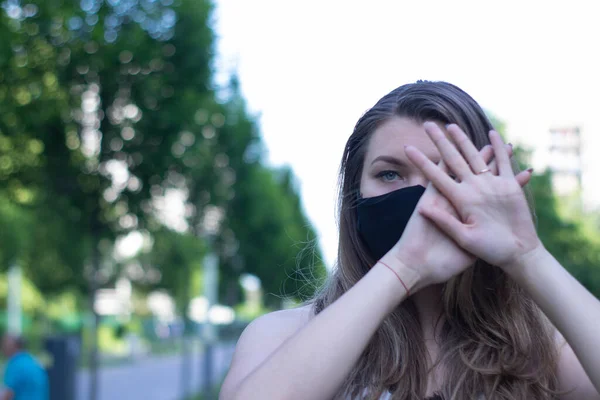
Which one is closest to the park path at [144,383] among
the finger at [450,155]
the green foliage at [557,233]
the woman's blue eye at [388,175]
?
the green foliage at [557,233]

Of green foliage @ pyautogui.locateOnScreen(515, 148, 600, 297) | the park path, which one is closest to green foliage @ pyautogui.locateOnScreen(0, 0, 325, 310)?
the park path

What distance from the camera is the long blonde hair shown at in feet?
6.43

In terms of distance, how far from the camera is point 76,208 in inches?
464

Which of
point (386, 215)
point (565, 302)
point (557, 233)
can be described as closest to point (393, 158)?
point (386, 215)

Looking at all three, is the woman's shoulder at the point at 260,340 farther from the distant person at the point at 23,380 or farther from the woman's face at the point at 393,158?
the distant person at the point at 23,380

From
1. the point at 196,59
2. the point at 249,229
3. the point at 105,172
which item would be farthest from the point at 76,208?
the point at 249,229

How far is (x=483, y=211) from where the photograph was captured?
5.82 feet

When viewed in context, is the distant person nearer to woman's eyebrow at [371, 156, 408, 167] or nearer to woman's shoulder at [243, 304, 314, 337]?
woman's shoulder at [243, 304, 314, 337]

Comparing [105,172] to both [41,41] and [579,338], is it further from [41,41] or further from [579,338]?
[579,338]

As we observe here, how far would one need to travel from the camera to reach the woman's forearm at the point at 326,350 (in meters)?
1.69

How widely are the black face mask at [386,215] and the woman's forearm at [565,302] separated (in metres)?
0.28

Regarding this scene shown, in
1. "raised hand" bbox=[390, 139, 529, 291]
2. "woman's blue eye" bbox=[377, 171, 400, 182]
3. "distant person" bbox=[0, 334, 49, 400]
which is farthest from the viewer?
"distant person" bbox=[0, 334, 49, 400]

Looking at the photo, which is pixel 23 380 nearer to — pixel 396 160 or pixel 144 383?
pixel 396 160

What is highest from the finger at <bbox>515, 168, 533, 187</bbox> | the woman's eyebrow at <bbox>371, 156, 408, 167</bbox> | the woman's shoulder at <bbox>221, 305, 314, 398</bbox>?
the woman's eyebrow at <bbox>371, 156, 408, 167</bbox>
